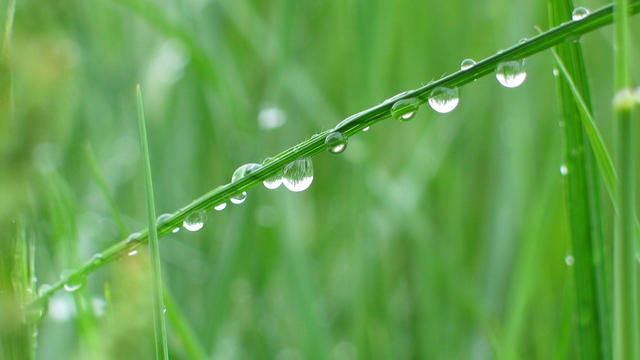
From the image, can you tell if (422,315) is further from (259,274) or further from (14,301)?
(14,301)

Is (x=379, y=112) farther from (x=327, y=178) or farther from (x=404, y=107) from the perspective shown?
(x=327, y=178)

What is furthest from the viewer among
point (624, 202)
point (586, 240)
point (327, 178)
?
point (327, 178)

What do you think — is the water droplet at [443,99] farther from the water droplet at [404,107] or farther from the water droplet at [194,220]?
the water droplet at [194,220]

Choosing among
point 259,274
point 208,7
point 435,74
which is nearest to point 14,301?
point 259,274

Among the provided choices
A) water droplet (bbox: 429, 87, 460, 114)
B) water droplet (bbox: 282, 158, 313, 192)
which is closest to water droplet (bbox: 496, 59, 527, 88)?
water droplet (bbox: 429, 87, 460, 114)

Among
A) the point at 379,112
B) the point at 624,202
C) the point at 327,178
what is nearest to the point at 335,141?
the point at 379,112

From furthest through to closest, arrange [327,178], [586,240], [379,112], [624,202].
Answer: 1. [327,178]
2. [586,240]
3. [379,112]
4. [624,202]
